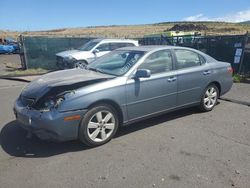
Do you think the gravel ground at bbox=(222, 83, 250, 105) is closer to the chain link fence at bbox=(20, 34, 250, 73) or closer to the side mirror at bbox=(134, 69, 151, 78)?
the chain link fence at bbox=(20, 34, 250, 73)

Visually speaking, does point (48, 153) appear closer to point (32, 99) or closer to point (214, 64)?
point (32, 99)

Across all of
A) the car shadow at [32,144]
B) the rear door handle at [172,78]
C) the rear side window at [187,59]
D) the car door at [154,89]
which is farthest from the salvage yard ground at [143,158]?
the rear side window at [187,59]

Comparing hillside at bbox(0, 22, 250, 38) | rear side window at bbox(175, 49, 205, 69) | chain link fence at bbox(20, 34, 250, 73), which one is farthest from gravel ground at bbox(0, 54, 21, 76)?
hillside at bbox(0, 22, 250, 38)

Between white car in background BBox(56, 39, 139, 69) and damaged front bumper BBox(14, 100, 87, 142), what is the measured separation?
9124 millimetres

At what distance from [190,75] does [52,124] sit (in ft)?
9.98

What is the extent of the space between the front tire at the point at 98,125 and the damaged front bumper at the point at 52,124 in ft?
0.36

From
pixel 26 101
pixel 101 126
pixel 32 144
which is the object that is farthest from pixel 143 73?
pixel 32 144

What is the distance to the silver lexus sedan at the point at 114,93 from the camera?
438 centimetres

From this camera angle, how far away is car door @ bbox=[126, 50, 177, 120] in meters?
5.07

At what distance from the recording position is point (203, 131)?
17.6ft

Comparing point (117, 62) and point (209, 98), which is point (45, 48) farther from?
point (209, 98)

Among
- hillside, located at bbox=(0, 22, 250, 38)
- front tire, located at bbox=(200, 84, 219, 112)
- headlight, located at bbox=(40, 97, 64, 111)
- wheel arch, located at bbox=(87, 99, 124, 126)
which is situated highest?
headlight, located at bbox=(40, 97, 64, 111)

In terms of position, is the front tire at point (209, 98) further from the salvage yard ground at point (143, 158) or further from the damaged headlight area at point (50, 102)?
the damaged headlight area at point (50, 102)

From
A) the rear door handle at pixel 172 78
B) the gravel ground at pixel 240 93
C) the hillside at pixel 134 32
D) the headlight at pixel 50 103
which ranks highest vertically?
the rear door handle at pixel 172 78
